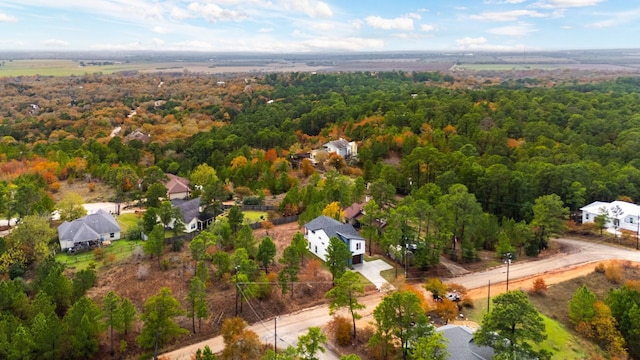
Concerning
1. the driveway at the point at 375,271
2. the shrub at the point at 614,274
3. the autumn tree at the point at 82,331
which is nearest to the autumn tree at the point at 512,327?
the driveway at the point at 375,271

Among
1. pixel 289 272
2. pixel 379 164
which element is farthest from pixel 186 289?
pixel 379 164

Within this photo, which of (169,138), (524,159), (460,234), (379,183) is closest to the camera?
(460,234)

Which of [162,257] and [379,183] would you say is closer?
A: [162,257]

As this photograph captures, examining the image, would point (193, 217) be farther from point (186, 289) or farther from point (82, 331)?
point (82, 331)

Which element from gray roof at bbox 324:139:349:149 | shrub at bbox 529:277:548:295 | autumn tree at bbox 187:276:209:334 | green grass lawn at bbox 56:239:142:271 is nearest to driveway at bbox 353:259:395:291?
shrub at bbox 529:277:548:295

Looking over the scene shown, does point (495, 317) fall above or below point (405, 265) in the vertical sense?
above

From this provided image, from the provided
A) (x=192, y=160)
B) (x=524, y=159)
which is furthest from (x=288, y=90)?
(x=524, y=159)

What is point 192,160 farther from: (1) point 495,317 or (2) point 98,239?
(1) point 495,317
